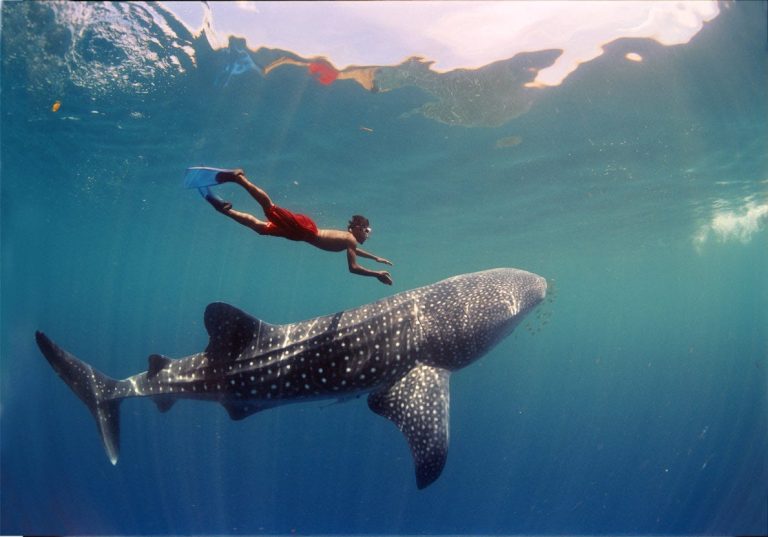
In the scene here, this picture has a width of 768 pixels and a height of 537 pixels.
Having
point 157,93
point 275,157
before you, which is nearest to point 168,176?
point 275,157

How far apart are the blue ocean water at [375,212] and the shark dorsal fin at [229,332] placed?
1.64 m

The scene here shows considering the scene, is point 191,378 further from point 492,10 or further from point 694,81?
point 694,81

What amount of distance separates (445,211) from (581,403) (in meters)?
38.9

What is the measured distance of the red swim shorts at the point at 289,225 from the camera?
194 inches

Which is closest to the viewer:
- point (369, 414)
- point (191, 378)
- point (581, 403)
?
point (191, 378)

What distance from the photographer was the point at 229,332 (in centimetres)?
558

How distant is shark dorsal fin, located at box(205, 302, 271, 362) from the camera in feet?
18.1

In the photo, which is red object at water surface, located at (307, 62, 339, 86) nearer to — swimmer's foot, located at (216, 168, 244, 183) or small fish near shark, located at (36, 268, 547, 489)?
swimmer's foot, located at (216, 168, 244, 183)

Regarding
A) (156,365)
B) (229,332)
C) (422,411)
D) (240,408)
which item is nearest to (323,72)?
(229,332)

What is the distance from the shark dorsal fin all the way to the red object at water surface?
23.5 ft

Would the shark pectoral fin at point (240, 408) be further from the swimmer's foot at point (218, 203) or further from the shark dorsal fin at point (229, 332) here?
the swimmer's foot at point (218, 203)

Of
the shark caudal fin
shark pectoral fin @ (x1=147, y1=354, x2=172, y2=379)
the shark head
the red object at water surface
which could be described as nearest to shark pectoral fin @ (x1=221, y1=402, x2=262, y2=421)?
shark pectoral fin @ (x1=147, y1=354, x2=172, y2=379)

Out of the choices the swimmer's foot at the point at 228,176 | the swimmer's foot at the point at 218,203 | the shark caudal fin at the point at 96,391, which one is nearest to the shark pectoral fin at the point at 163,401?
the shark caudal fin at the point at 96,391

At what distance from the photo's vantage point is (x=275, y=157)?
16.6 m
